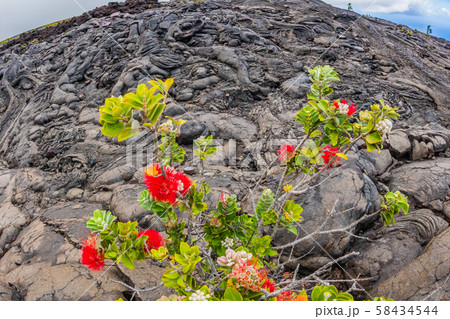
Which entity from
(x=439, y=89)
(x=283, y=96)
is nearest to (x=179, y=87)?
(x=283, y=96)

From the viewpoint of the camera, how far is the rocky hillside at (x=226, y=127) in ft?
13.4

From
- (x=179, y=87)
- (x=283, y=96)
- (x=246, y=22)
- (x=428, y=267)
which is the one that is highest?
(x=246, y=22)

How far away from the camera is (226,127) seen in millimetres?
6453

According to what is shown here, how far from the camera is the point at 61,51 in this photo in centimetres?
1196

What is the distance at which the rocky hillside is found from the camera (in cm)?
407

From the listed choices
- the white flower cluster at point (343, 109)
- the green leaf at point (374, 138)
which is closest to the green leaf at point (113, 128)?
the white flower cluster at point (343, 109)

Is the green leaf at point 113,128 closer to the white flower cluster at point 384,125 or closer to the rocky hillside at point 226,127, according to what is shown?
the white flower cluster at point 384,125

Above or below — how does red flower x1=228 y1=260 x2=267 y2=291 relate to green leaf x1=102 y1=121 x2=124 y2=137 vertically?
below

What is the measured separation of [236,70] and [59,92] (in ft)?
19.2

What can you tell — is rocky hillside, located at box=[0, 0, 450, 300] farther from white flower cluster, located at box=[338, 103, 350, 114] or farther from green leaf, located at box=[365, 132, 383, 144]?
white flower cluster, located at box=[338, 103, 350, 114]

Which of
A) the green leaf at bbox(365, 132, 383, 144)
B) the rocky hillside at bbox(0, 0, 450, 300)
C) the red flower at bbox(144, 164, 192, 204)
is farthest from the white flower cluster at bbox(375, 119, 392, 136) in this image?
the red flower at bbox(144, 164, 192, 204)

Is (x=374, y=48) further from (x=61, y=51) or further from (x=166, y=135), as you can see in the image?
(x=61, y=51)

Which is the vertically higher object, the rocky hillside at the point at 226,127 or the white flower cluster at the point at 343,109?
the white flower cluster at the point at 343,109

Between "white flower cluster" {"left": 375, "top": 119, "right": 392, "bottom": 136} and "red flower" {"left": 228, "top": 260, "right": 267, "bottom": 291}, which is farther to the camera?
"white flower cluster" {"left": 375, "top": 119, "right": 392, "bottom": 136}
